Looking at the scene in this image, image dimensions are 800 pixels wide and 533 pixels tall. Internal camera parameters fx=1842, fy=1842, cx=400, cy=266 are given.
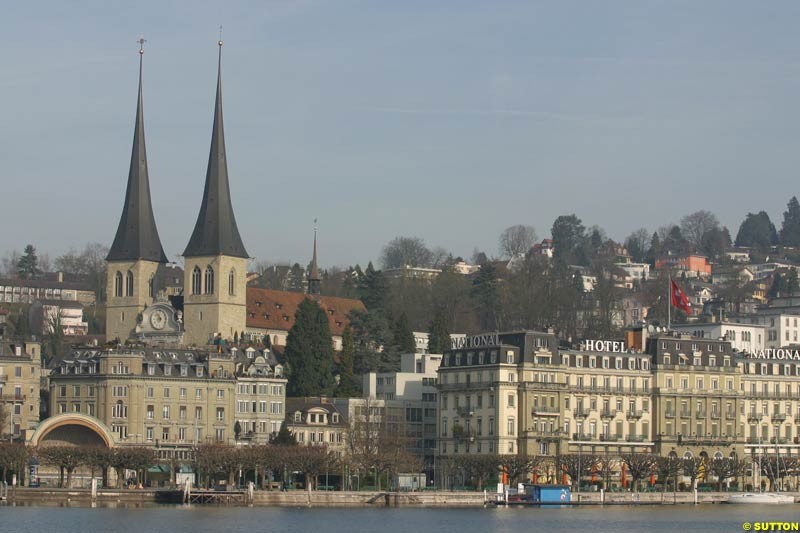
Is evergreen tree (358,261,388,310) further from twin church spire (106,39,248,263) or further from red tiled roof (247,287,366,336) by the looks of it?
twin church spire (106,39,248,263)

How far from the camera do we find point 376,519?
92688 mm

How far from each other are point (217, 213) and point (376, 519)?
5153cm

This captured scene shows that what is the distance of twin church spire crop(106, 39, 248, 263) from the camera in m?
139

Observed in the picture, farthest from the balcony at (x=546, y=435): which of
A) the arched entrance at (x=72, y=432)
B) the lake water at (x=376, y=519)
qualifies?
the arched entrance at (x=72, y=432)

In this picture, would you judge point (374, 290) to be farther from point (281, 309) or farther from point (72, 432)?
point (72, 432)

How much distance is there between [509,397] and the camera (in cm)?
11512

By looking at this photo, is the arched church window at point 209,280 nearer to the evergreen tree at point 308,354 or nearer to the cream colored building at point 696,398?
the evergreen tree at point 308,354

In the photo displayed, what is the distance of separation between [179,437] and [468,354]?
19271 mm

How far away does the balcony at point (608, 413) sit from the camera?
118938mm

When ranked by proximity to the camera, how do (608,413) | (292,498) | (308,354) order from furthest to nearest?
1. (308,354)
2. (608,413)
3. (292,498)

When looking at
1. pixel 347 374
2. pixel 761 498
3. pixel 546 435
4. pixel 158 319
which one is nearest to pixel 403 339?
pixel 347 374

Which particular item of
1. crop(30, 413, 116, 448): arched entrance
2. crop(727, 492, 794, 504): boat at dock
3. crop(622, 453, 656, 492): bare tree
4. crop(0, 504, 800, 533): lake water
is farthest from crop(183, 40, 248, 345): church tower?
crop(727, 492, 794, 504): boat at dock

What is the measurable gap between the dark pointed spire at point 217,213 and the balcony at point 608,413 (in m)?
34.7

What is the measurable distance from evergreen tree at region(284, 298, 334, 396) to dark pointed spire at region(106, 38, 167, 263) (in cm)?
1891
